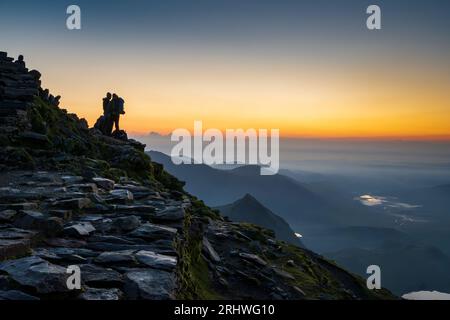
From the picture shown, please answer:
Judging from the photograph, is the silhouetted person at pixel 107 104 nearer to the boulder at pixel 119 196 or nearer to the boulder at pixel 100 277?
the boulder at pixel 119 196

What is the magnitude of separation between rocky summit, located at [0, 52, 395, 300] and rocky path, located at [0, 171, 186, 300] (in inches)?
1.4

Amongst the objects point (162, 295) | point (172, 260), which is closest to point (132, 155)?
point (172, 260)

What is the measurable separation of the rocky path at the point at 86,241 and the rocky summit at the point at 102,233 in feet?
0.12

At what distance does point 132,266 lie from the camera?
12188mm

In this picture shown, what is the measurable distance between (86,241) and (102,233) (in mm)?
1015

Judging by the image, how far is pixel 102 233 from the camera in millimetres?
14781

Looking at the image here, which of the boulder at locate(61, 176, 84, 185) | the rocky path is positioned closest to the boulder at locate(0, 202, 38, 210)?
the rocky path

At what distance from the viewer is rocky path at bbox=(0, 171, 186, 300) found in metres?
10.1

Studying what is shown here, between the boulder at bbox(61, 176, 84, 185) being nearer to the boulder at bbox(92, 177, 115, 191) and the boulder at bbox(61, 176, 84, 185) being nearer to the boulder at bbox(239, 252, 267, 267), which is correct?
the boulder at bbox(92, 177, 115, 191)

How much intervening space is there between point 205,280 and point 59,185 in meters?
9.81

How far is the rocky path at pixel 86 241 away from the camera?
398 inches

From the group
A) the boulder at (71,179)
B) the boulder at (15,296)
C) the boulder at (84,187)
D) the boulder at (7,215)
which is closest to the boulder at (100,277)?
the boulder at (15,296)
